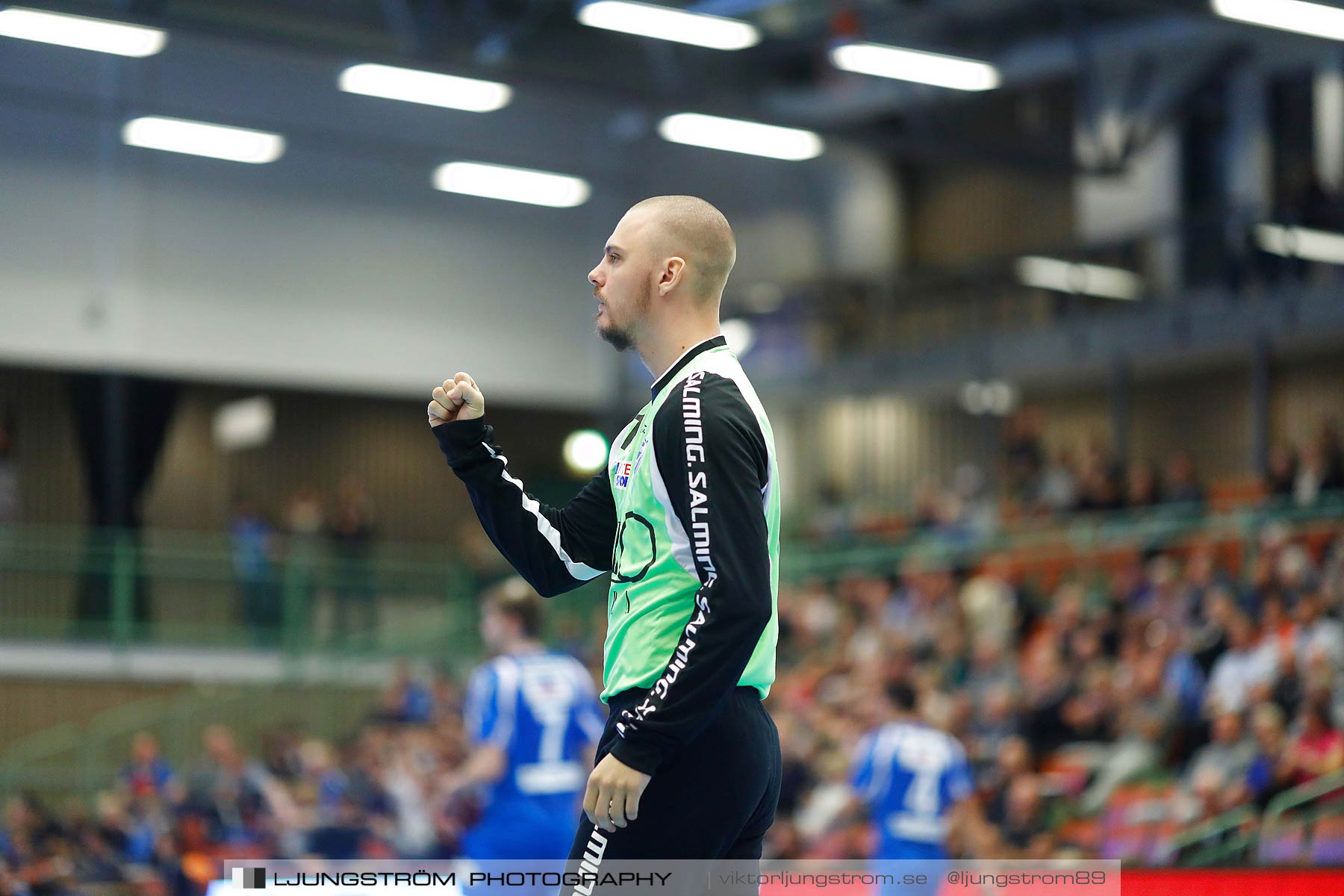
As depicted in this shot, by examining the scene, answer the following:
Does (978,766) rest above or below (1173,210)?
below

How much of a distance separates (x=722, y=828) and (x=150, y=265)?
19.5 metres

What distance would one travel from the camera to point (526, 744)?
7.60m

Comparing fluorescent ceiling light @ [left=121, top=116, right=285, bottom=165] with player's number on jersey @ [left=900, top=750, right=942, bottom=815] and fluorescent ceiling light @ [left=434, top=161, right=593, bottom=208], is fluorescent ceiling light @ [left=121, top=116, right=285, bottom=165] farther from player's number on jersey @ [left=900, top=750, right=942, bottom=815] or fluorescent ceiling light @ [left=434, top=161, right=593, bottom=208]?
player's number on jersey @ [left=900, top=750, right=942, bottom=815]

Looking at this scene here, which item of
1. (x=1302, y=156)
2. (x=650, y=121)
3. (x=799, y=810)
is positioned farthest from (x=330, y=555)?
(x=1302, y=156)

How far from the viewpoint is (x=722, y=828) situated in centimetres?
306

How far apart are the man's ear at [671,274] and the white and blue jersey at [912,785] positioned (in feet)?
20.1

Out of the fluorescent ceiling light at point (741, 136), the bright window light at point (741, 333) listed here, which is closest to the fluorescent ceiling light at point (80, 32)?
the fluorescent ceiling light at point (741, 136)

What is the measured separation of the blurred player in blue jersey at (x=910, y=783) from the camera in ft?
29.3

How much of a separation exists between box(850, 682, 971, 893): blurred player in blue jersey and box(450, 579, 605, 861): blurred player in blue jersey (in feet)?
6.82

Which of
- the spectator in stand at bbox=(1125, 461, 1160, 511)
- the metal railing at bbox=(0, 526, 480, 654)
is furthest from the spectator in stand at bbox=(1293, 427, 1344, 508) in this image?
the metal railing at bbox=(0, 526, 480, 654)

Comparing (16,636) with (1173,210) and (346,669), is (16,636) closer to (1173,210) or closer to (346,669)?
(346,669)

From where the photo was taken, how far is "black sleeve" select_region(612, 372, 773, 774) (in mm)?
2939

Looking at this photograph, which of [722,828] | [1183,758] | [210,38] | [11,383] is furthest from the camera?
[11,383]

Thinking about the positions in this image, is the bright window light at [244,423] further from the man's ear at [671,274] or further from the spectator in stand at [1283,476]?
the man's ear at [671,274]
